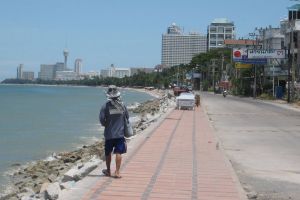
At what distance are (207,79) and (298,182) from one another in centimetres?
12658

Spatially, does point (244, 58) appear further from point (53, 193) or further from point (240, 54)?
point (53, 193)

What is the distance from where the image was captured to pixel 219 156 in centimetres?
1348

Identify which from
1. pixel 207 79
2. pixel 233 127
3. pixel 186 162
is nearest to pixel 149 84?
pixel 207 79

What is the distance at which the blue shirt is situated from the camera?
9773 mm

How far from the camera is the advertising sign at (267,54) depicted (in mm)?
62688

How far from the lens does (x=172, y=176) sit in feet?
33.5

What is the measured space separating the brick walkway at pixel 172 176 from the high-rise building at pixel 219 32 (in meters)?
167

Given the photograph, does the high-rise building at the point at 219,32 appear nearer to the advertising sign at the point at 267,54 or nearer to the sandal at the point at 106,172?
the advertising sign at the point at 267,54

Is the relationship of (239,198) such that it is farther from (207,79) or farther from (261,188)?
(207,79)

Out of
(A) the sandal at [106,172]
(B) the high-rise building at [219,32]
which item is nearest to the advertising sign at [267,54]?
(A) the sandal at [106,172]

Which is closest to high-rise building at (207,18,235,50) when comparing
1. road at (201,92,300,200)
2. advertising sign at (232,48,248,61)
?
advertising sign at (232,48,248,61)

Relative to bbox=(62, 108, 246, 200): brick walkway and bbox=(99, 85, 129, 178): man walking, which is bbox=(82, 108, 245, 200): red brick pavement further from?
bbox=(99, 85, 129, 178): man walking

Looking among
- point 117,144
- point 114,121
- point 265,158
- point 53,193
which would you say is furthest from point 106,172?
point 265,158

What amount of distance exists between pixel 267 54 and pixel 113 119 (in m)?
56.3
